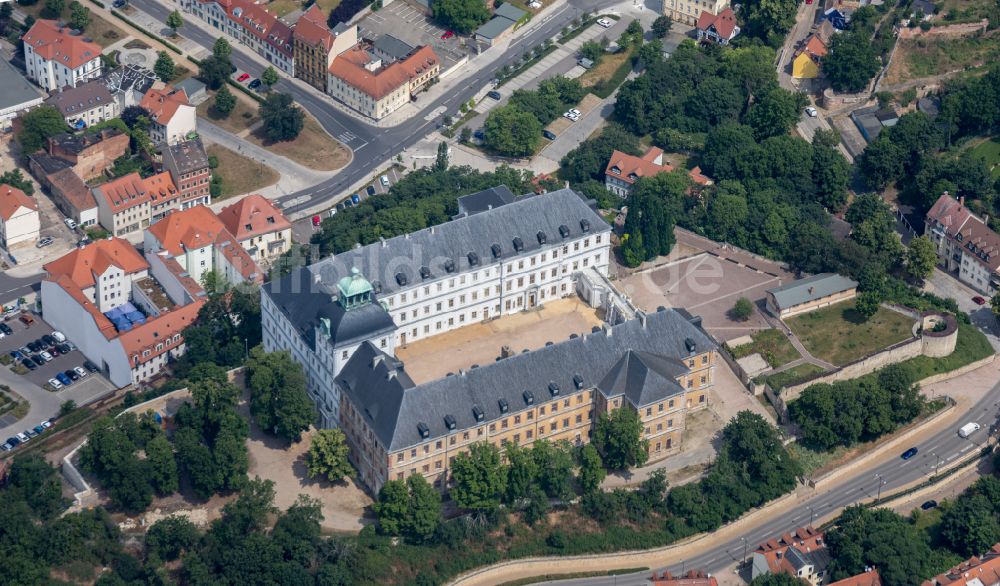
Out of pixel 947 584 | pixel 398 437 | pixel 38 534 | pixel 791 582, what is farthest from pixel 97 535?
pixel 947 584

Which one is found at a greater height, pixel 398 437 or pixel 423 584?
pixel 398 437

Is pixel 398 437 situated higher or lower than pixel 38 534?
higher

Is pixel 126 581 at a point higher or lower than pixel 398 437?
lower

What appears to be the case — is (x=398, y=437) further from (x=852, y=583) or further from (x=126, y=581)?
(x=852, y=583)

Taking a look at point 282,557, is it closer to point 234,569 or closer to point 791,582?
point 234,569

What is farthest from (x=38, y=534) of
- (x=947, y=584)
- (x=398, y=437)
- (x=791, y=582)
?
(x=947, y=584)

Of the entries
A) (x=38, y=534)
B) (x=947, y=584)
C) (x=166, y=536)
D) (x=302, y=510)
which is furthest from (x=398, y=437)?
Result: (x=947, y=584)

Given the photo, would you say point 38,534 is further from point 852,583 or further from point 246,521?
point 852,583
